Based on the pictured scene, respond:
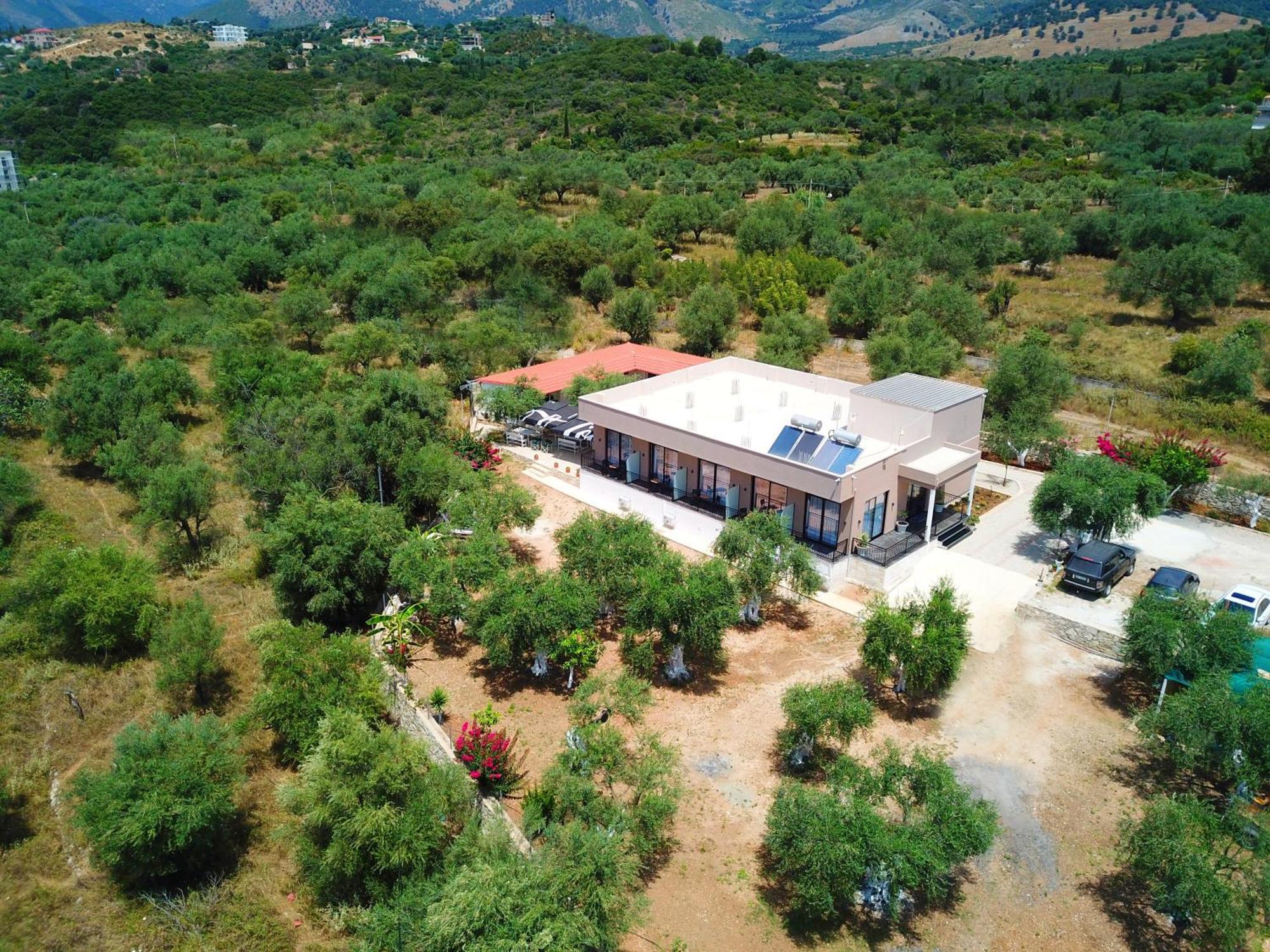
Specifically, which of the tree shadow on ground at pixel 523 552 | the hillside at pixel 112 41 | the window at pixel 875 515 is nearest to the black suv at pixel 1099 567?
the window at pixel 875 515

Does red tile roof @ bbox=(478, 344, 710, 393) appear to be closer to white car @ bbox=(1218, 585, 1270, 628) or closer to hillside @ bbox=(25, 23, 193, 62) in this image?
white car @ bbox=(1218, 585, 1270, 628)

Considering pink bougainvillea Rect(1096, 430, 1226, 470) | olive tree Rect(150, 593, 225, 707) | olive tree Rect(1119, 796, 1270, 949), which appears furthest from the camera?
pink bougainvillea Rect(1096, 430, 1226, 470)

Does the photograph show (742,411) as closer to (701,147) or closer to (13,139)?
(701,147)

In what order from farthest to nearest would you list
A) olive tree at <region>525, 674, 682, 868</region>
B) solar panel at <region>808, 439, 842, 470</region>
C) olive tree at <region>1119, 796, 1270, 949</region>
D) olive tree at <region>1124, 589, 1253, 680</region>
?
solar panel at <region>808, 439, 842, 470</region> < olive tree at <region>1124, 589, 1253, 680</region> < olive tree at <region>525, 674, 682, 868</region> < olive tree at <region>1119, 796, 1270, 949</region>

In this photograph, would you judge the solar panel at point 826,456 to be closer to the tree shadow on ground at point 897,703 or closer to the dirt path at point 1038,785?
the tree shadow on ground at point 897,703

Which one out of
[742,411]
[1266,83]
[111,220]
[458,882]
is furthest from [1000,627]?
[1266,83]

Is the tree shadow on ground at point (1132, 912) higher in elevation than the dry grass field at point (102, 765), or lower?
higher

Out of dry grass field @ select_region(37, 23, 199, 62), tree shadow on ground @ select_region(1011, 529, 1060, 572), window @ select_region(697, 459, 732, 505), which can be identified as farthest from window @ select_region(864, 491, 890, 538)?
dry grass field @ select_region(37, 23, 199, 62)
